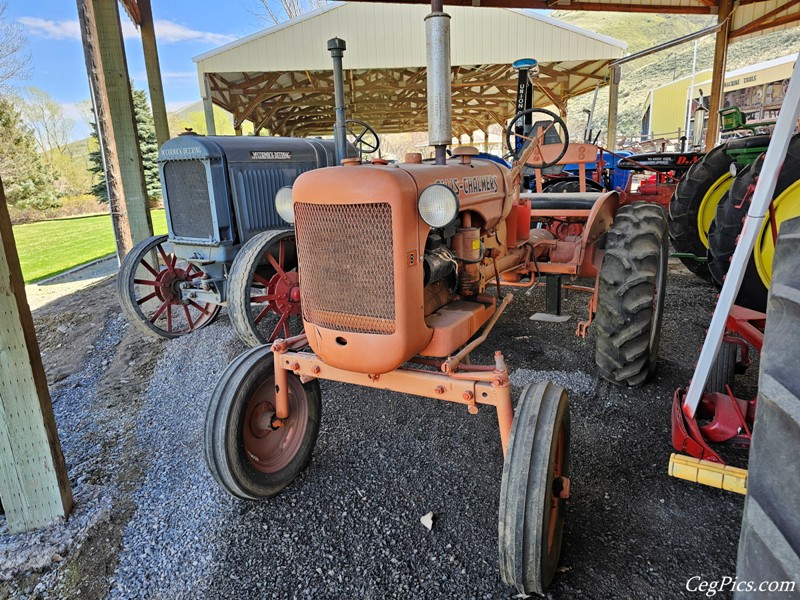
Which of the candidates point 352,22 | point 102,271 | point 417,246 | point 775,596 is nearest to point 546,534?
point 775,596

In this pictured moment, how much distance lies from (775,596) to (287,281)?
3407mm

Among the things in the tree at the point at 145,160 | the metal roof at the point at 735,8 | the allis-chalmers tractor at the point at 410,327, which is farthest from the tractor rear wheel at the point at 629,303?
the tree at the point at 145,160

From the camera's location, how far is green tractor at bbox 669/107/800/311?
2.61m

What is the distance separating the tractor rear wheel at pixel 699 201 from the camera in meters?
4.94

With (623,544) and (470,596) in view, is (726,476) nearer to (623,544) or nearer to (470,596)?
(623,544)

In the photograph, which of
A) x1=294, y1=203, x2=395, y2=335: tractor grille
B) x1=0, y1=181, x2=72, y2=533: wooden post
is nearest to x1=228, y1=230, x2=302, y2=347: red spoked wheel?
x1=0, y1=181, x2=72, y2=533: wooden post

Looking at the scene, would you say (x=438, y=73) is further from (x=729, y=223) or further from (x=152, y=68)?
(x=152, y=68)

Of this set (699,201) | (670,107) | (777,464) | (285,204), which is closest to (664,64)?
(670,107)

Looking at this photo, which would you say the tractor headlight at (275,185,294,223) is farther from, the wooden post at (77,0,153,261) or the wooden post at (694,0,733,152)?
the wooden post at (694,0,733,152)

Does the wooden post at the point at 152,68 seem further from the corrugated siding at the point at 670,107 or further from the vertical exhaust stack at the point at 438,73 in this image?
the corrugated siding at the point at 670,107

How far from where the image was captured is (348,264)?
1885mm

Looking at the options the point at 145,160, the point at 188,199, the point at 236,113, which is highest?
the point at 236,113

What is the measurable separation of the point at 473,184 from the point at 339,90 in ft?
6.63

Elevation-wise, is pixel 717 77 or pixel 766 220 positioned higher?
pixel 717 77
